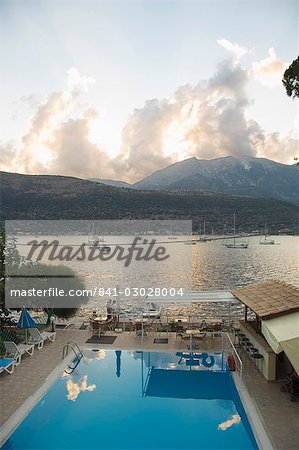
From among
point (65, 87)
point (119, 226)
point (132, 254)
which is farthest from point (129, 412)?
point (119, 226)

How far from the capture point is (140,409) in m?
8.51

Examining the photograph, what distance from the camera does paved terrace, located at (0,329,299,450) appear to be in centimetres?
713

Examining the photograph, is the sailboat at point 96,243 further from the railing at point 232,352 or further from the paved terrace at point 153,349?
the railing at point 232,352

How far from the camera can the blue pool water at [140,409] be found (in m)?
7.06

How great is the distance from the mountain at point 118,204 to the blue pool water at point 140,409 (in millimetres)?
57707

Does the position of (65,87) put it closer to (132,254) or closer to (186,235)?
(132,254)

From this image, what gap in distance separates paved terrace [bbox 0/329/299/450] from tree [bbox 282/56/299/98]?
785cm

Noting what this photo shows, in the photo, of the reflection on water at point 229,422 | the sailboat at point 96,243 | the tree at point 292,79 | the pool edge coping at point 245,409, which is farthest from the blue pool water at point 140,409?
the sailboat at point 96,243

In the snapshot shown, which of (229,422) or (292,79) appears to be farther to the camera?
(292,79)

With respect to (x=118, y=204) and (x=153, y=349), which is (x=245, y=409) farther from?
→ (x=118, y=204)

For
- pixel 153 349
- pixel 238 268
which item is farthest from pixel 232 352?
pixel 238 268

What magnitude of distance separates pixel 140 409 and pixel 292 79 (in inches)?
379

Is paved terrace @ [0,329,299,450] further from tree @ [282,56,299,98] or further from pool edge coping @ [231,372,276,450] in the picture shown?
tree @ [282,56,299,98]

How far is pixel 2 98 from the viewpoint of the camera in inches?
321
